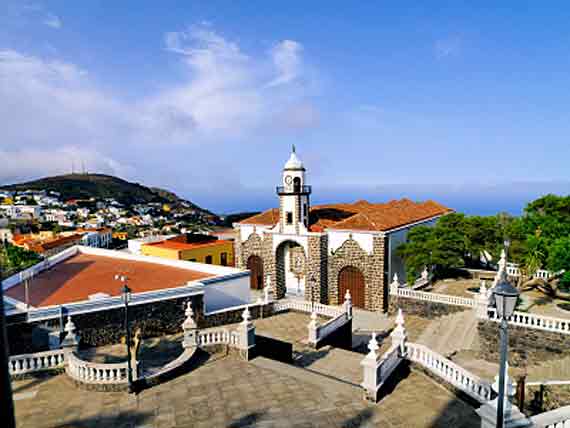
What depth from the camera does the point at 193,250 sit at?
91.5 feet

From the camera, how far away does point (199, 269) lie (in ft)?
67.2

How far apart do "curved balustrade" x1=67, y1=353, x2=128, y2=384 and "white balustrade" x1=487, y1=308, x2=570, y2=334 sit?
511 inches

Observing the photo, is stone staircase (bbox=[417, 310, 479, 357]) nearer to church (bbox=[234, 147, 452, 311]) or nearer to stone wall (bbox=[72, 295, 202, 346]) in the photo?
church (bbox=[234, 147, 452, 311])

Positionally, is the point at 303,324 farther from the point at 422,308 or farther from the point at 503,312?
the point at 503,312

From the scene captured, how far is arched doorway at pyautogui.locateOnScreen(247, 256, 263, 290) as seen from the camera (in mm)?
27391

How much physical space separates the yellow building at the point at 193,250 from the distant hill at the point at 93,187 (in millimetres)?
114033

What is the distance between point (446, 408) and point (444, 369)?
4.22 ft

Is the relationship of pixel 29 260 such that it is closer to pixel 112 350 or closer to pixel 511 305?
pixel 112 350

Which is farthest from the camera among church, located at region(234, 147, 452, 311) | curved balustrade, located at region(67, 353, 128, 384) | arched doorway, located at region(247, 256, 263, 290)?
arched doorway, located at region(247, 256, 263, 290)

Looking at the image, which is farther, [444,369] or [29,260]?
[29,260]

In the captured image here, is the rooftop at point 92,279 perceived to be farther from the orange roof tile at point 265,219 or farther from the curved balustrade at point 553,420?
the curved balustrade at point 553,420

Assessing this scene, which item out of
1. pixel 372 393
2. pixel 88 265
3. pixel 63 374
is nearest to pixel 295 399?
pixel 372 393

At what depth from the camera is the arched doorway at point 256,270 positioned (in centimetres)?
2739

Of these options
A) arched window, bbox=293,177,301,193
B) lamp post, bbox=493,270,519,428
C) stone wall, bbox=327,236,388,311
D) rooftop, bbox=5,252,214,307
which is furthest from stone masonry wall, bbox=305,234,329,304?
lamp post, bbox=493,270,519,428
